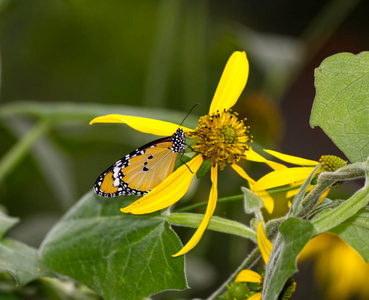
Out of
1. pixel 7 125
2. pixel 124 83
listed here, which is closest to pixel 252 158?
pixel 7 125

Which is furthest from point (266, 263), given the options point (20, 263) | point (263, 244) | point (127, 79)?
point (127, 79)

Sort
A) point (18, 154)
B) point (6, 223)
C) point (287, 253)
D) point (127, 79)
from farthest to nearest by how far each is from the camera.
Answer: point (127, 79), point (18, 154), point (6, 223), point (287, 253)

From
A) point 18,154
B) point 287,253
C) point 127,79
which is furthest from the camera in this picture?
point 127,79

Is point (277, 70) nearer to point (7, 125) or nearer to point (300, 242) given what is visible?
point (7, 125)

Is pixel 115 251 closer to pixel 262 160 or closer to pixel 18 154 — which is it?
pixel 262 160

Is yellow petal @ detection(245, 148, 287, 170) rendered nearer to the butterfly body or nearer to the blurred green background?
the butterfly body

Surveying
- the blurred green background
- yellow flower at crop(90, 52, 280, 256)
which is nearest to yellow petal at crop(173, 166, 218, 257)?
yellow flower at crop(90, 52, 280, 256)
